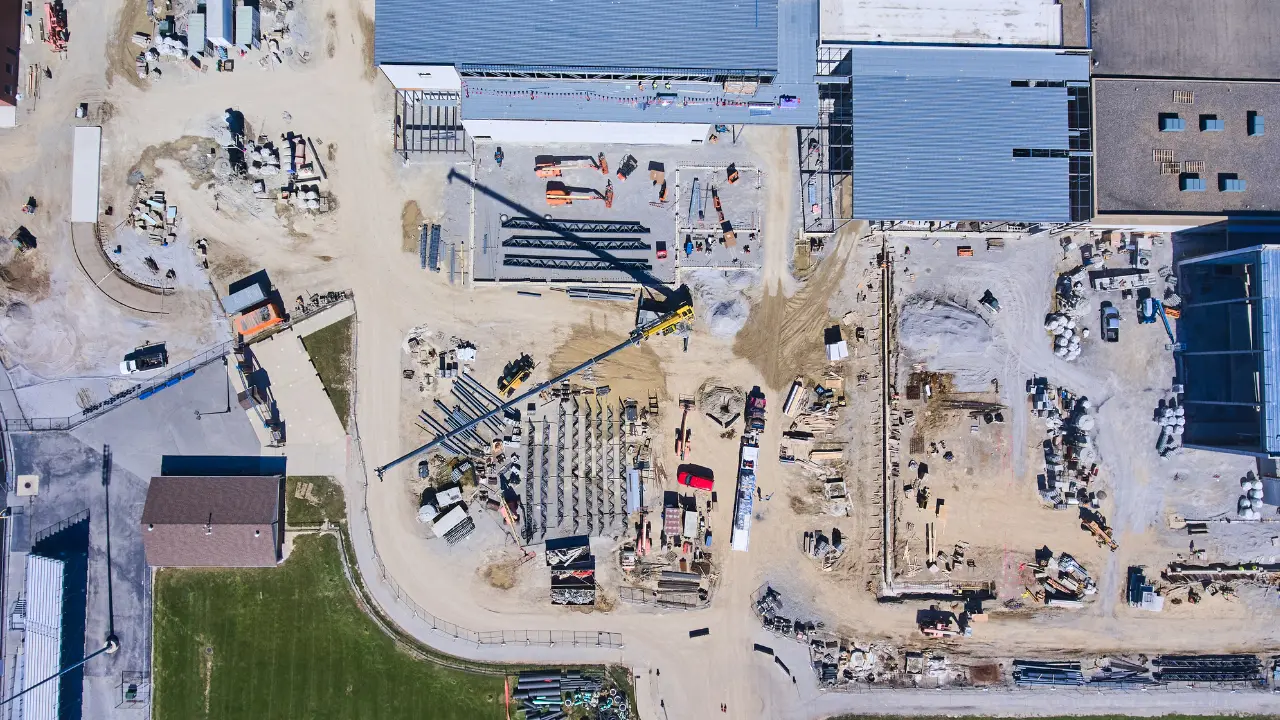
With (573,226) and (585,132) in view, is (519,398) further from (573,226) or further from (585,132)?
(585,132)

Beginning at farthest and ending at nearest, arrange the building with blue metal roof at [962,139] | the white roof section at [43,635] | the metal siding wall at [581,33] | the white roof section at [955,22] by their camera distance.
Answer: the white roof section at [43,635], the white roof section at [955,22], the building with blue metal roof at [962,139], the metal siding wall at [581,33]

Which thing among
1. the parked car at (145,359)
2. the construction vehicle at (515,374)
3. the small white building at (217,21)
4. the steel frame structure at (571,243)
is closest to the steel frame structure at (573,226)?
the steel frame structure at (571,243)

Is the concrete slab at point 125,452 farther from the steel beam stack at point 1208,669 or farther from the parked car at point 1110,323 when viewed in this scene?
the steel beam stack at point 1208,669

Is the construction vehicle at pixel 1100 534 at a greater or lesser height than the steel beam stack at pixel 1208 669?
greater

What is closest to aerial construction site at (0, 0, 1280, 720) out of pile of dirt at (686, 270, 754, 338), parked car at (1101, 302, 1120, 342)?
pile of dirt at (686, 270, 754, 338)

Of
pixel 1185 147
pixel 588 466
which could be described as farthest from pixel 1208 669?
pixel 588 466

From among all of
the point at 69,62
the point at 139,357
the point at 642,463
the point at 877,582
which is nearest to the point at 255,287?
the point at 139,357
